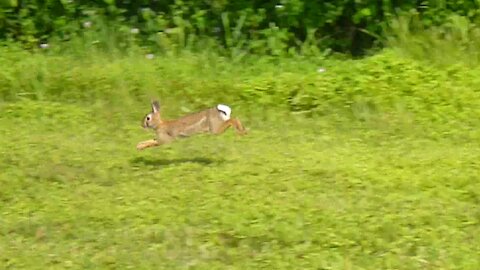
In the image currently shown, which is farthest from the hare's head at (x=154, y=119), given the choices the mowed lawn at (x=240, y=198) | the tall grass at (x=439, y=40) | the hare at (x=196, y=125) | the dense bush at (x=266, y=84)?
the tall grass at (x=439, y=40)

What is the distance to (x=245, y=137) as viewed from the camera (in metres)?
6.02

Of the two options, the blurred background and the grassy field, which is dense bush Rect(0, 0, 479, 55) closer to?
the blurred background

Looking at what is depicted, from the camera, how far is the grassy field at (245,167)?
439cm

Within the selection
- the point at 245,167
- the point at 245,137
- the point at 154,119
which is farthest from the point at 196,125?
the point at 245,137

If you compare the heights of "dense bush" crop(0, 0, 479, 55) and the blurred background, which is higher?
"dense bush" crop(0, 0, 479, 55)

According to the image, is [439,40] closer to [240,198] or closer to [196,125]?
[196,125]

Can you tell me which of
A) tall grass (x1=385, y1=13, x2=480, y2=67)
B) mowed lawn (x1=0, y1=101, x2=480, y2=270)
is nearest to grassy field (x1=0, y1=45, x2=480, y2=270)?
mowed lawn (x1=0, y1=101, x2=480, y2=270)

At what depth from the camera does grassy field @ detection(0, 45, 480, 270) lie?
4395 millimetres

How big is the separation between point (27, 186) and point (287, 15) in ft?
9.87

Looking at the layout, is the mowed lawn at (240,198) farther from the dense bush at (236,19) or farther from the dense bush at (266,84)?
the dense bush at (236,19)

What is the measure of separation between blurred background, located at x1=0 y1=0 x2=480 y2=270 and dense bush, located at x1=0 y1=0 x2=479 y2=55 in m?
0.01

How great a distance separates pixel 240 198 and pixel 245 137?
116 cm

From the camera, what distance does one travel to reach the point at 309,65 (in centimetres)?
721

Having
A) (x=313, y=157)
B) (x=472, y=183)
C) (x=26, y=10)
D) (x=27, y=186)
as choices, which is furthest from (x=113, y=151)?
(x=26, y=10)
